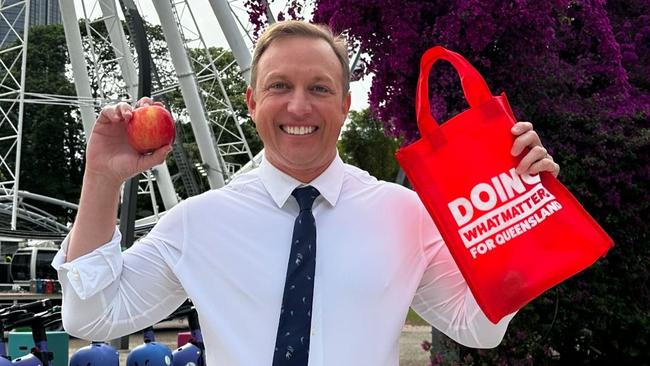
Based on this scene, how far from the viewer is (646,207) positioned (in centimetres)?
547

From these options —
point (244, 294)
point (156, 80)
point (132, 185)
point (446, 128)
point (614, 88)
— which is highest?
point (156, 80)

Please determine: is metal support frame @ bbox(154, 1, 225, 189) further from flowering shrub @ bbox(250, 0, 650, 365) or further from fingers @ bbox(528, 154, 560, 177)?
fingers @ bbox(528, 154, 560, 177)

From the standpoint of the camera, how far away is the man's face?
1945 mm

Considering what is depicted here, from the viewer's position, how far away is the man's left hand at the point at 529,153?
186 centimetres

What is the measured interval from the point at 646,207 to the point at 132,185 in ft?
24.8

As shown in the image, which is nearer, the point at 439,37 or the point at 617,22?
the point at 439,37

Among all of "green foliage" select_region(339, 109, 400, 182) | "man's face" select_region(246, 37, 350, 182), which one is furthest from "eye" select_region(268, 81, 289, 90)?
"green foliage" select_region(339, 109, 400, 182)

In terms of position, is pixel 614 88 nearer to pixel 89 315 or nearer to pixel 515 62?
pixel 515 62

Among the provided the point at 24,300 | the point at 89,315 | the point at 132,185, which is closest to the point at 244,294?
the point at 89,315

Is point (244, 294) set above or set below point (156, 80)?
below

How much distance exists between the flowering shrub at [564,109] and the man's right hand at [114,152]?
3303 millimetres

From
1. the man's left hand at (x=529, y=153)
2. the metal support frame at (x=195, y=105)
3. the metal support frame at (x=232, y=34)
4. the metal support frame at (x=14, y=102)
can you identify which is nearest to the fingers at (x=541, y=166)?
the man's left hand at (x=529, y=153)

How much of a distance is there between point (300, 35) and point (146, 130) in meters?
0.45

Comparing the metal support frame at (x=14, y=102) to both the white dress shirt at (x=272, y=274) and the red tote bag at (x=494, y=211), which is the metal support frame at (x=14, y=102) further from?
the red tote bag at (x=494, y=211)
